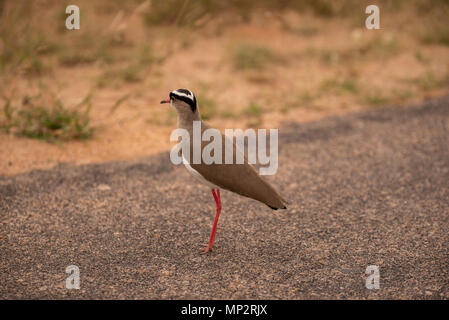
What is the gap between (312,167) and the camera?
5594mm

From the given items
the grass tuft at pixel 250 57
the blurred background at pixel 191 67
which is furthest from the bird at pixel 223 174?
the grass tuft at pixel 250 57

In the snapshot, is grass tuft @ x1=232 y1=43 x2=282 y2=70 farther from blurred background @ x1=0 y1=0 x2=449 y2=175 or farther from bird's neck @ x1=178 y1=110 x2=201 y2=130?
bird's neck @ x1=178 y1=110 x2=201 y2=130

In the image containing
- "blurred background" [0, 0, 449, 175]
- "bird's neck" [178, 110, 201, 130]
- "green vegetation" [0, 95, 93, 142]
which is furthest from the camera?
"blurred background" [0, 0, 449, 175]

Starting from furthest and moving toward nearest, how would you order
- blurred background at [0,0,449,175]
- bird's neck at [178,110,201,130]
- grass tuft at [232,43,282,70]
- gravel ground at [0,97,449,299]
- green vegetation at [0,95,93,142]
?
grass tuft at [232,43,282,70] < blurred background at [0,0,449,175] < green vegetation at [0,95,93,142] < bird's neck at [178,110,201,130] < gravel ground at [0,97,449,299]

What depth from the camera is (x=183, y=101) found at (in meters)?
3.79

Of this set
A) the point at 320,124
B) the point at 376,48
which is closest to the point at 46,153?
the point at 320,124

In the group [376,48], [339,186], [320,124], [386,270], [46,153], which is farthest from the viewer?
[376,48]

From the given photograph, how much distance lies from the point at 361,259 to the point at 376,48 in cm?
653

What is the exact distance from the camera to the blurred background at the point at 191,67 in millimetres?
5816

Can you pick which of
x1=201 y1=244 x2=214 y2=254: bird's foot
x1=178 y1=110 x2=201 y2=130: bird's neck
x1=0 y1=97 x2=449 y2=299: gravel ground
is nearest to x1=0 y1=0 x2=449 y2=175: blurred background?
x1=0 y1=97 x2=449 y2=299: gravel ground

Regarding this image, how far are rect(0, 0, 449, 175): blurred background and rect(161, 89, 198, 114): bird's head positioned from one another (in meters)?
2.05

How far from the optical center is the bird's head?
3.77 metres

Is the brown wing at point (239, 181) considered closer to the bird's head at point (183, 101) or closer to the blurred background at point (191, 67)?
the bird's head at point (183, 101)

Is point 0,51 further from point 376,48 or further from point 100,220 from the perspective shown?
point 376,48
